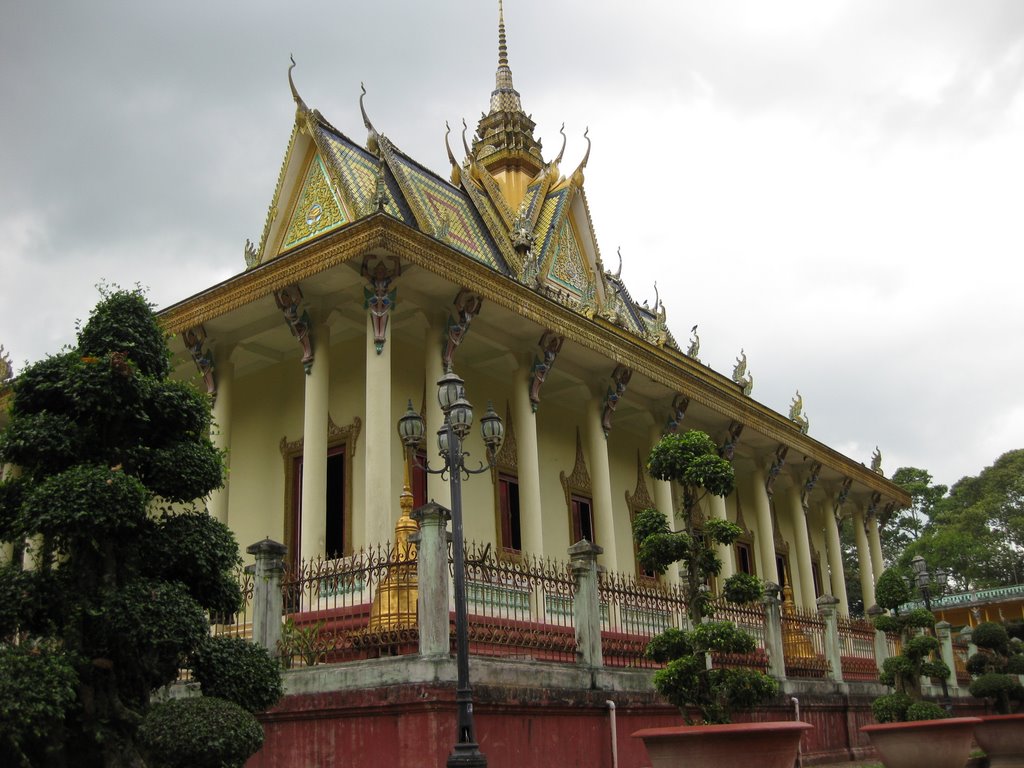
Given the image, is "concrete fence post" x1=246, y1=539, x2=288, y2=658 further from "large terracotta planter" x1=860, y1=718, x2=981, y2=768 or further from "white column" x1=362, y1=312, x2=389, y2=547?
"large terracotta planter" x1=860, y1=718, x2=981, y2=768

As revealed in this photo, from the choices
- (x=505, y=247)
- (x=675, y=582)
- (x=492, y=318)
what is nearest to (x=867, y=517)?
(x=675, y=582)

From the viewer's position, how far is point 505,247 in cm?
1548

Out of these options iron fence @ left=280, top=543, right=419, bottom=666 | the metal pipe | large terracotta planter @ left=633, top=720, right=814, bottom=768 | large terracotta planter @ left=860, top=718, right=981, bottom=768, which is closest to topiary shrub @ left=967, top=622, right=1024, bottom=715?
large terracotta planter @ left=860, top=718, right=981, bottom=768

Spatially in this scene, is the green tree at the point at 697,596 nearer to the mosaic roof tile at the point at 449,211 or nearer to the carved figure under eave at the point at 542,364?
the carved figure under eave at the point at 542,364

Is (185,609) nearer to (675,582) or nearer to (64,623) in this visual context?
(64,623)

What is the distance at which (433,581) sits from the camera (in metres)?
7.86

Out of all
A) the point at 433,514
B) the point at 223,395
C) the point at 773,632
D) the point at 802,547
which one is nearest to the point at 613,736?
the point at 433,514

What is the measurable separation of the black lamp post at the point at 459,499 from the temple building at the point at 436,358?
2385 millimetres

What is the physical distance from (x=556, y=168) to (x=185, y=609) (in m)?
12.4

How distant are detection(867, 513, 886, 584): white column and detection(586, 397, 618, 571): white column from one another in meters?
10.5

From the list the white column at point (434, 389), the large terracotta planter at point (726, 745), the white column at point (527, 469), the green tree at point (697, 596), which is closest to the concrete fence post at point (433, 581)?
the large terracotta planter at point (726, 745)

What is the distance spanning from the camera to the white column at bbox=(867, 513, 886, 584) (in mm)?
22422

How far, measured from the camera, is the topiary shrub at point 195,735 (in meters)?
5.71

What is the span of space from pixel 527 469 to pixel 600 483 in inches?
64.7
